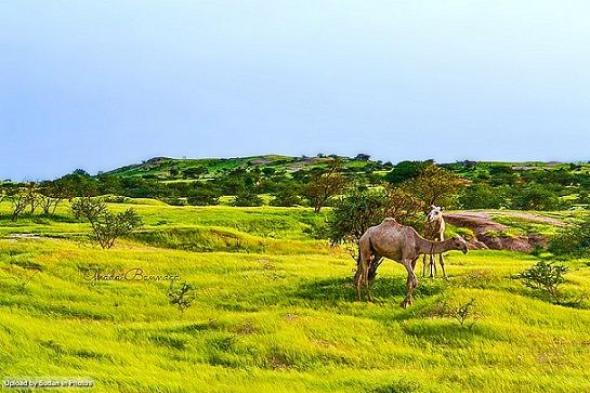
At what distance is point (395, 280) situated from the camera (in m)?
26.5

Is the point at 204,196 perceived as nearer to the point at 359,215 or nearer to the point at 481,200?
the point at 481,200

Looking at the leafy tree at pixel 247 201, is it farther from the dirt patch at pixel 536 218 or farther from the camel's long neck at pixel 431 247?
the camel's long neck at pixel 431 247

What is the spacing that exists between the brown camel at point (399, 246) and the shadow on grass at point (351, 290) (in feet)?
1.67

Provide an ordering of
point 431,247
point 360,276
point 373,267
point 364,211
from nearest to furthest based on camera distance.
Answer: point 431,247, point 360,276, point 373,267, point 364,211

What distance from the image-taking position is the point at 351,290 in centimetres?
2517

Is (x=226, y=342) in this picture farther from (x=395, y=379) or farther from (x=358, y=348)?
(x=395, y=379)

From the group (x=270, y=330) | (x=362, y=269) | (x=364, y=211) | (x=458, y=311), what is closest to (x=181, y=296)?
(x=270, y=330)

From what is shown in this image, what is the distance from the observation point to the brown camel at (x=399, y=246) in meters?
23.3

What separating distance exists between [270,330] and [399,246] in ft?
21.0

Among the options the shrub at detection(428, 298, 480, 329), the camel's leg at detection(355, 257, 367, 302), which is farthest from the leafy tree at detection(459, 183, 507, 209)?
the shrub at detection(428, 298, 480, 329)

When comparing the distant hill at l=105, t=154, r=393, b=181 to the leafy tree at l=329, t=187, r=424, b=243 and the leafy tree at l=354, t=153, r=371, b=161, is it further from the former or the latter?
the leafy tree at l=329, t=187, r=424, b=243

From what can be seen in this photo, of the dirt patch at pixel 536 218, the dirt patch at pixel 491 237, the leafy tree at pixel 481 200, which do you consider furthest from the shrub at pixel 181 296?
the leafy tree at pixel 481 200

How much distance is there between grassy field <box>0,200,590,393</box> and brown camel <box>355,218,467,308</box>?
861 mm

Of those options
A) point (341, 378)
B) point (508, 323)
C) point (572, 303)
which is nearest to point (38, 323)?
point (341, 378)
